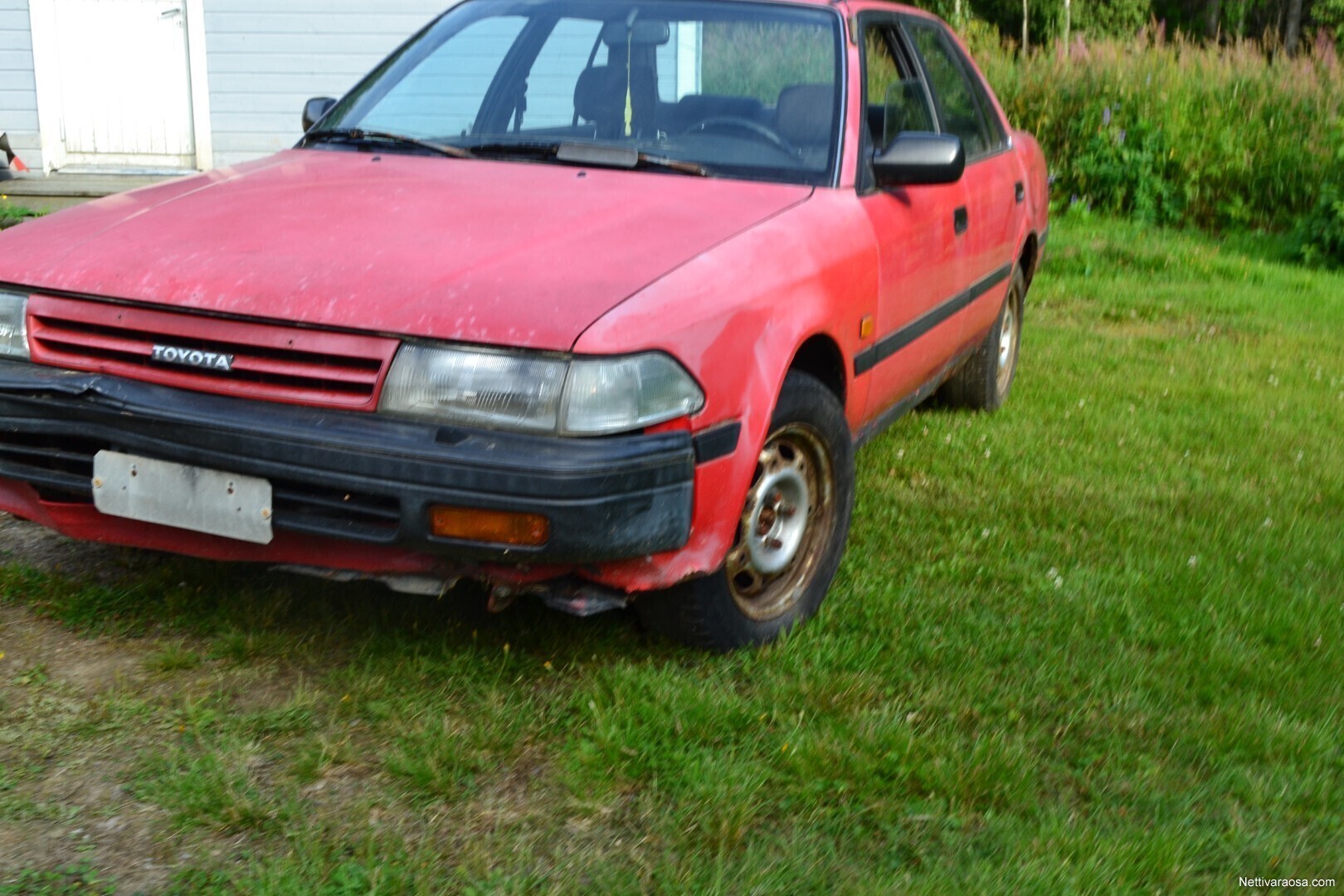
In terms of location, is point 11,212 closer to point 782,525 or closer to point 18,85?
point 18,85

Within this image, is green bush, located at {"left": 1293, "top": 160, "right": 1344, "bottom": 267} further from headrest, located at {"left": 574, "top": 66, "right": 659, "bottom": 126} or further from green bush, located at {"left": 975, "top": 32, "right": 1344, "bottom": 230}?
headrest, located at {"left": 574, "top": 66, "right": 659, "bottom": 126}

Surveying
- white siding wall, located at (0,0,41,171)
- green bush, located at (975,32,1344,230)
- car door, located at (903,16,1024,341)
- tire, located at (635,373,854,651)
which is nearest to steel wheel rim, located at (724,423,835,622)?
tire, located at (635,373,854,651)

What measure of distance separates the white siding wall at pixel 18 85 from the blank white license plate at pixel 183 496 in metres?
9.57

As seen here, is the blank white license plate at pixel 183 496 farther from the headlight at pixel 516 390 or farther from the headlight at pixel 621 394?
the headlight at pixel 621 394

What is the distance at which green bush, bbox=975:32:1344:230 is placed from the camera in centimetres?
1115

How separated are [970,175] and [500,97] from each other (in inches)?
68.2

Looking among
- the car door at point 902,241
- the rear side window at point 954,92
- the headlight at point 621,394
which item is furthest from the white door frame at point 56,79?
the headlight at point 621,394

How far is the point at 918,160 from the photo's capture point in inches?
156

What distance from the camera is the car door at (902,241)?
4.02 m

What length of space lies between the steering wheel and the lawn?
1.21 metres

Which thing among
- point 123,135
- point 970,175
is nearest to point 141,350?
point 970,175

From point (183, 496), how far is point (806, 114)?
80.6 inches

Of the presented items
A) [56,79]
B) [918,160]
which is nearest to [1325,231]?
[918,160]

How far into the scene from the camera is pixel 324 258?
3.02 meters
